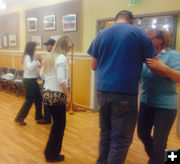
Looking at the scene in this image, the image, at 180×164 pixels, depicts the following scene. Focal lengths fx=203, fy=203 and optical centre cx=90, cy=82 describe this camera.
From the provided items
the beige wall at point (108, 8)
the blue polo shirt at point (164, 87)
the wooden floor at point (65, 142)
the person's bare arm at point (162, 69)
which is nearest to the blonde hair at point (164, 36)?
the blue polo shirt at point (164, 87)

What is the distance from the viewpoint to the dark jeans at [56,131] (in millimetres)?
2310

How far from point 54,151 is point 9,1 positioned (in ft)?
19.8

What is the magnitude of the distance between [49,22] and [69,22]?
2.77 ft

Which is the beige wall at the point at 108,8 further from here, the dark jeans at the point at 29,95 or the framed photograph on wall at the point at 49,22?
the dark jeans at the point at 29,95

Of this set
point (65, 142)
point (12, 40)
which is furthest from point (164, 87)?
point (12, 40)

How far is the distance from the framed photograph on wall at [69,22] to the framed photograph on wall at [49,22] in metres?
0.41

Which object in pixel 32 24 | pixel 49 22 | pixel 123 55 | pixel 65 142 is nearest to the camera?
pixel 123 55

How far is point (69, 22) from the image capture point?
502 centimetres

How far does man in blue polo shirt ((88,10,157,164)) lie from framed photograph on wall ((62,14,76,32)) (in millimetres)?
3480

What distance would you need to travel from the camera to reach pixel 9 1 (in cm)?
678

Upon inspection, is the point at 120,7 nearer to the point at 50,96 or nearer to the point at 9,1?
the point at 50,96

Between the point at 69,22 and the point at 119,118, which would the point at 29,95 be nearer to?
the point at 69,22

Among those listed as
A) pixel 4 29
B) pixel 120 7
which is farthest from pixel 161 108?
pixel 4 29

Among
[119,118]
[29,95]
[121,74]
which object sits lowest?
[29,95]
